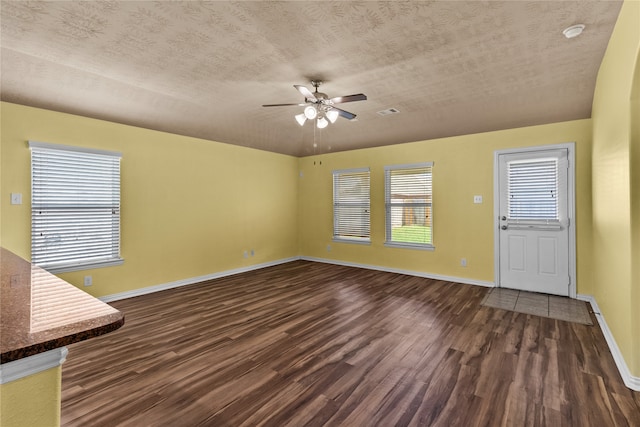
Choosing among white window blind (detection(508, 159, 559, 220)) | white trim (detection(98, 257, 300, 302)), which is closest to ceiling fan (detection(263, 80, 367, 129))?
white window blind (detection(508, 159, 559, 220))

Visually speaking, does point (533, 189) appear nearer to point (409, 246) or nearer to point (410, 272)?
point (409, 246)

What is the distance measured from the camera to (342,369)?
2486 millimetres

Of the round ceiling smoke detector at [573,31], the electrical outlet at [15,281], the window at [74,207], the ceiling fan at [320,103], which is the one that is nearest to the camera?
the electrical outlet at [15,281]

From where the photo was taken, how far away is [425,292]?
4.62 meters

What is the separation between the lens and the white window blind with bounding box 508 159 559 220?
4461 mm

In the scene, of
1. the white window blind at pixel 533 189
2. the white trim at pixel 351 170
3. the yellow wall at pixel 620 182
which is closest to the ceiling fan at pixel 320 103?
the yellow wall at pixel 620 182

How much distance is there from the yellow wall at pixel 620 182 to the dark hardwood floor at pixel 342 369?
410 mm

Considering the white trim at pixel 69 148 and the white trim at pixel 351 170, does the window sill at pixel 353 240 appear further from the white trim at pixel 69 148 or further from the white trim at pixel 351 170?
the white trim at pixel 69 148

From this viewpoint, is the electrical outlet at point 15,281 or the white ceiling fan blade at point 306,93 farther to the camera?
the white ceiling fan blade at point 306,93

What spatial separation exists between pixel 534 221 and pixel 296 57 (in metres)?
4.22

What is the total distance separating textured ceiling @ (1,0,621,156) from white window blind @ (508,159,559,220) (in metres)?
0.67

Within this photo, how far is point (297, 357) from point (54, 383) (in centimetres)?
206

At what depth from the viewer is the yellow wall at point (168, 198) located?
3559 millimetres

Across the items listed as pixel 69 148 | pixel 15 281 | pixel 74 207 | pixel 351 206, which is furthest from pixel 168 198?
pixel 15 281
